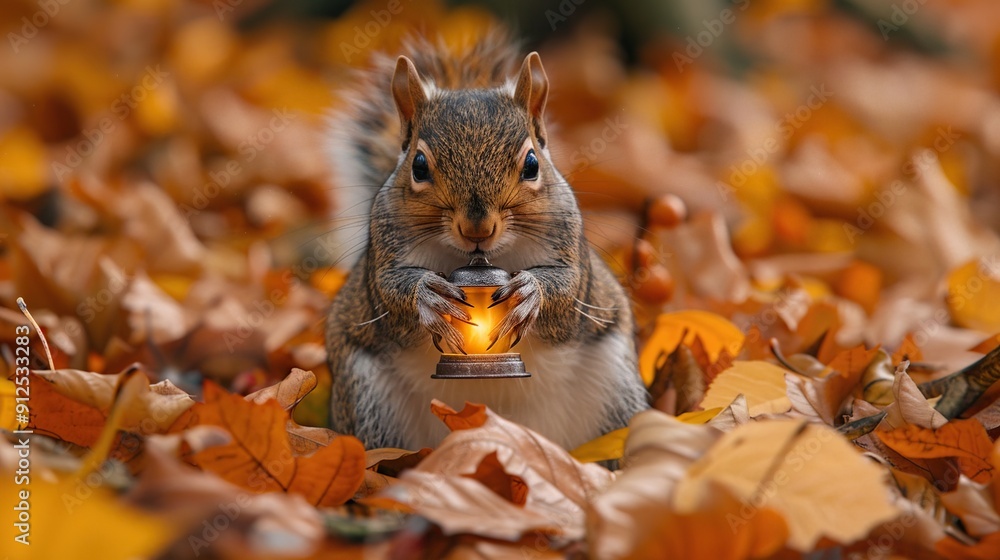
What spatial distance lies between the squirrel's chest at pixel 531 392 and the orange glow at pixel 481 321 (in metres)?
0.10

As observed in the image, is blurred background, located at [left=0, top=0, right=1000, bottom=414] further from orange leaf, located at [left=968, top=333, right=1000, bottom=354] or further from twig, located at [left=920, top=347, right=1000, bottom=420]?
twig, located at [left=920, top=347, right=1000, bottom=420]

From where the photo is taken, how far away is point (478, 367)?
1421 millimetres

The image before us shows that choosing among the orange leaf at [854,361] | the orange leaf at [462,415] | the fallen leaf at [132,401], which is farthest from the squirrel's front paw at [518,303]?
the orange leaf at [854,361]

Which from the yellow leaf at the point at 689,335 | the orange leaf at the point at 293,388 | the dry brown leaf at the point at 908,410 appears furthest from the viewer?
the yellow leaf at the point at 689,335

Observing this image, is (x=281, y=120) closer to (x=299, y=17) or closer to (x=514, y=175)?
(x=299, y=17)

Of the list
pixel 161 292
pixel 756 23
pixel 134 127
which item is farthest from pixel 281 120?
pixel 756 23

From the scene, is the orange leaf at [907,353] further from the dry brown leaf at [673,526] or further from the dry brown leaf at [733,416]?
the dry brown leaf at [673,526]

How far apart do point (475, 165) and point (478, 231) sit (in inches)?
4.8

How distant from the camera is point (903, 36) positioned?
5.16 metres

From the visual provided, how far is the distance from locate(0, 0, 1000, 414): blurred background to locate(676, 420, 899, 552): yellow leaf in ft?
3.61

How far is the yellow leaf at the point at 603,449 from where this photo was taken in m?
1.61

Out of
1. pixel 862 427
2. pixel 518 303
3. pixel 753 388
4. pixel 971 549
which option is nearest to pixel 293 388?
pixel 518 303

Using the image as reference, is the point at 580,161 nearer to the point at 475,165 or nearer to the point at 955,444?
the point at 475,165

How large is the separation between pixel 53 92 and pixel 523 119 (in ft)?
10.3
